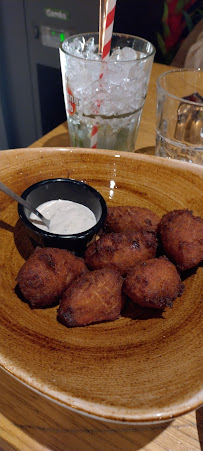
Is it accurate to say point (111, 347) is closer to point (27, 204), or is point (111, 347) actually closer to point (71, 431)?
point (71, 431)

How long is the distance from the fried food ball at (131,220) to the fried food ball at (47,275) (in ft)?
0.68

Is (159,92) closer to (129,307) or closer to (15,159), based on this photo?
(15,159)

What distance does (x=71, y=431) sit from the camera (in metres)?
0.84

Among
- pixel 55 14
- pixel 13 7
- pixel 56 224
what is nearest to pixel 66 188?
pixel 56 224

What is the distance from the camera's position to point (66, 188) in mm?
1271

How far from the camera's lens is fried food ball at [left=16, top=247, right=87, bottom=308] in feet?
3.08

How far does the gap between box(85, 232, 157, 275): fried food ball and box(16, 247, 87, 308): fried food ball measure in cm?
6

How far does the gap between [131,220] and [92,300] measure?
318mm

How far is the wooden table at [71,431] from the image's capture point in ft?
2.69

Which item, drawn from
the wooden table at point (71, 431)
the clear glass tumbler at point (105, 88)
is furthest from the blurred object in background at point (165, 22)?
the wooden table at point (71, 431)

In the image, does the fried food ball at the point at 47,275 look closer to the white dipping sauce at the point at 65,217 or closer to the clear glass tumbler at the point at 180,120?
the white dipping sauce at the point at 65,217

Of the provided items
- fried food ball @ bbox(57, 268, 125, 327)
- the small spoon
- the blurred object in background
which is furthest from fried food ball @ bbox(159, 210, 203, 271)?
the blurred object in background

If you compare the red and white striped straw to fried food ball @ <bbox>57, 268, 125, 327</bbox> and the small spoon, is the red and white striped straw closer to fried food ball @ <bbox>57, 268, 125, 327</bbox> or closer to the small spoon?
the small spoon

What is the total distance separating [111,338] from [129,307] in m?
0.14
